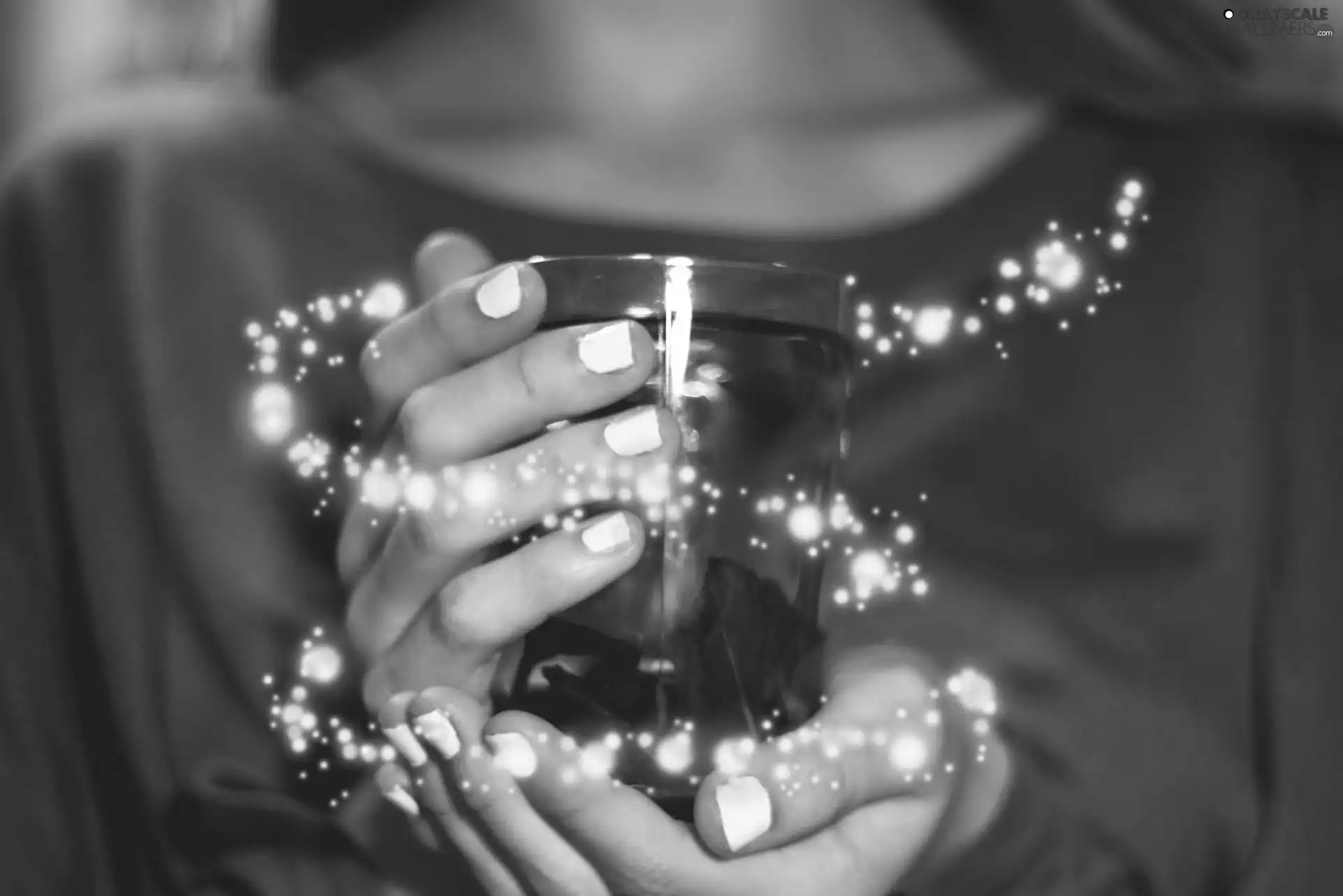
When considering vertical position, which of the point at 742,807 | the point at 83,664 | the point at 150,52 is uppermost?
the point at 150,52

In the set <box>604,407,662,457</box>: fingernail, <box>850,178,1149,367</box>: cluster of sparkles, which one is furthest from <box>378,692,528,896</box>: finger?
<box>850,178,1149,367</box>: cluster of sparkles

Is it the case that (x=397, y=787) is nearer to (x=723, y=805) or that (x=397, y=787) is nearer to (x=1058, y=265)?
(x=723, y=805)

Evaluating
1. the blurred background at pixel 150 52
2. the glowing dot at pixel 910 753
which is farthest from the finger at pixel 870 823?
the blurred background at pixel 150 52

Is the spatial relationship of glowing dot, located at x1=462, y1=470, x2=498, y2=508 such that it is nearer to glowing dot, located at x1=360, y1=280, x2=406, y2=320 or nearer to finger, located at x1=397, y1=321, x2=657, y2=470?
finger, located at x1=397, y1=321, x2=657, y2=470

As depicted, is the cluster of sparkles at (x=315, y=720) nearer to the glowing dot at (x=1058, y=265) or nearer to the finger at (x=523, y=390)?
the finger at (x=523, y=390)

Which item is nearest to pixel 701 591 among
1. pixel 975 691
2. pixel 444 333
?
pixel 444 333

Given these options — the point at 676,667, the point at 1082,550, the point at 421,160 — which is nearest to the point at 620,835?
the point at 676,667

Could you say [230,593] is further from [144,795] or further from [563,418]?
[563,418]
